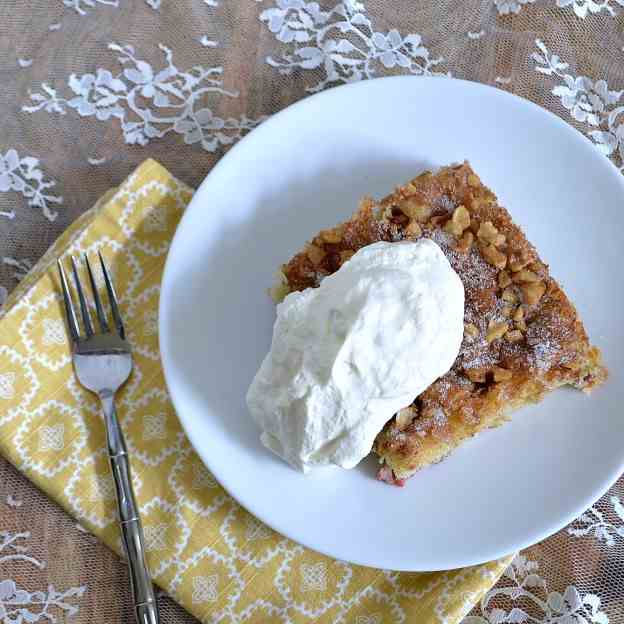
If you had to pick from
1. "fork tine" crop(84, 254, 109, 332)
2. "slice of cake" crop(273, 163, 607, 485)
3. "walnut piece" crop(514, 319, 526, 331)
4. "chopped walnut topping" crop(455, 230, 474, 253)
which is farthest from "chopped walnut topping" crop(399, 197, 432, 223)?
"fork tine" crop(84, 254, 109, 332)

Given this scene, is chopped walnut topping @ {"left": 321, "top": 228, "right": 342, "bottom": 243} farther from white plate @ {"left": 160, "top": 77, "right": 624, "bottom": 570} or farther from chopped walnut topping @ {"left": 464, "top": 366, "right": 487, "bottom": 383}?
chopped walnut topping @ {"left": 464, "top": 366, "right": 487, "bottom": 383}

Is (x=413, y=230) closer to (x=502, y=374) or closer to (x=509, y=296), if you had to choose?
(x=509, y=296)

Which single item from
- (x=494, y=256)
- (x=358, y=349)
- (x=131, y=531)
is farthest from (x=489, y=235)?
(x=131, y=531)

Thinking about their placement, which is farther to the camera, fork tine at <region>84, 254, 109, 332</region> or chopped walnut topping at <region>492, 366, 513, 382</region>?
fork tine at <region>84, 254, 109, 332</region>

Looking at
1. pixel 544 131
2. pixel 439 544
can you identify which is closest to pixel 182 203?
pixel 544 131

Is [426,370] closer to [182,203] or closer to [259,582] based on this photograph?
[259,582]
